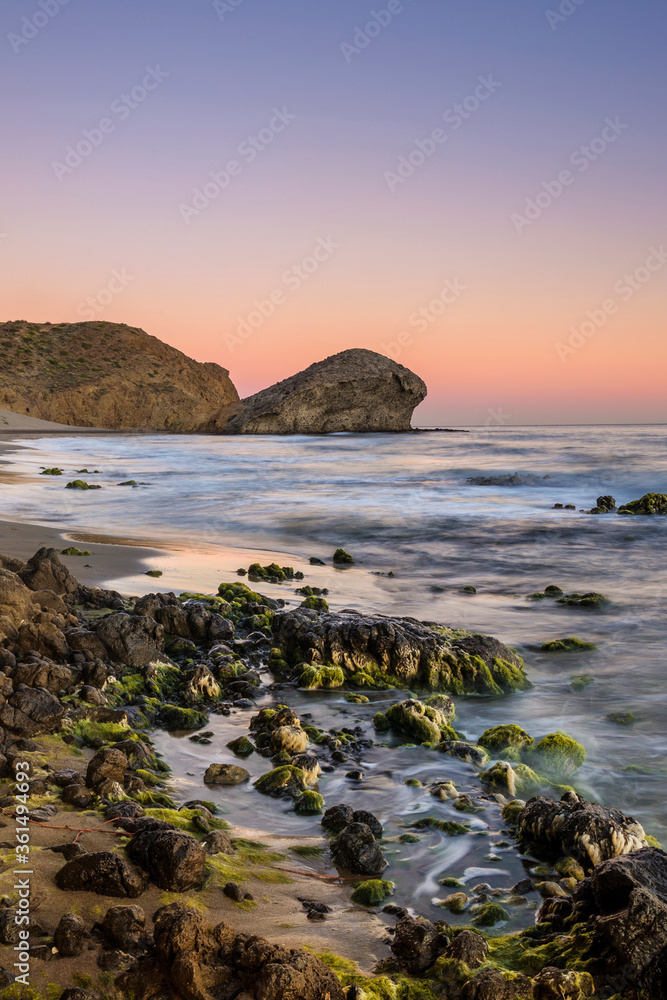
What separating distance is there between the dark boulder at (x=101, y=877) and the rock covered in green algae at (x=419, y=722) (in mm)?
1925

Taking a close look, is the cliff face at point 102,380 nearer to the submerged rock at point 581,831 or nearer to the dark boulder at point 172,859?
the submerged rock at point 581,831

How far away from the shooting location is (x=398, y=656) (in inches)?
189

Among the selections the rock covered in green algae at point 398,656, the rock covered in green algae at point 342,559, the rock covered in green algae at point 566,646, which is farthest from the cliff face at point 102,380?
the rock covered in green algae at point 398,656

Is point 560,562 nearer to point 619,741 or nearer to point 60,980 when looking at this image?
point 619,741

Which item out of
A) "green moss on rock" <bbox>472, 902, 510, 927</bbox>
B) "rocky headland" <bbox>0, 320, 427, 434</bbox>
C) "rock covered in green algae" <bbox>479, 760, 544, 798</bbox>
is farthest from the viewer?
"rocky headland" <bbox>0, 320, 427, 434</bbox>

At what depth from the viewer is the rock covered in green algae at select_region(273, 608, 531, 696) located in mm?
4758

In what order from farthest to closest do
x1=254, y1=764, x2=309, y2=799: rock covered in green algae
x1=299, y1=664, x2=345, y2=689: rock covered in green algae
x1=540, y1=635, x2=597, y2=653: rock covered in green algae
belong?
1. x1=540, y1=635, x2=597, y2=653: rock covered in green algae
2. x1=299, y1=664, x2=345, y2=689: rock covered in green algae
3. x1=254, y1=764, x2=309, y2=799: rock covered in green algae

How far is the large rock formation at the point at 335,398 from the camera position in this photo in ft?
205

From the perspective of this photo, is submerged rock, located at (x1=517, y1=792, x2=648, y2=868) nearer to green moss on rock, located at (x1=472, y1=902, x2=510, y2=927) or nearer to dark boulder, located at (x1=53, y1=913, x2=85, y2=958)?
green moss on rock, located at (x1=472, y1=902, x2=510, y2=927)

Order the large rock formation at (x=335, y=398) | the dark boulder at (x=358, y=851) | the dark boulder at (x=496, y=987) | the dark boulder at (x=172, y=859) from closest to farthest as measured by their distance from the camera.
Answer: the dark boulder at (x=496, y=987)
the dark boulder at (x=172, y=859)
the dark boulder at (x=358, y=851)
the large rock formation at (x=335, y=398)

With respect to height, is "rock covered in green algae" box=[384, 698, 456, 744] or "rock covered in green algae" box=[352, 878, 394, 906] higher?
"rock covered in green algae" box=[384, 698, 456, 744]

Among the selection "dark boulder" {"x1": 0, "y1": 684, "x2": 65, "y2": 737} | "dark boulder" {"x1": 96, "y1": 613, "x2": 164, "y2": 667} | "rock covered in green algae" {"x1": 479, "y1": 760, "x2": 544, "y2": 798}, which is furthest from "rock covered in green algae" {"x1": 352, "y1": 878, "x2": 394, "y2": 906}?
"dark boulder" {"x1": 96, "y1": 613, "x2": 164, "y2": 667}

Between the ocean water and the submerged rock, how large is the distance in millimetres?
165

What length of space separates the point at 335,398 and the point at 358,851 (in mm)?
61782
